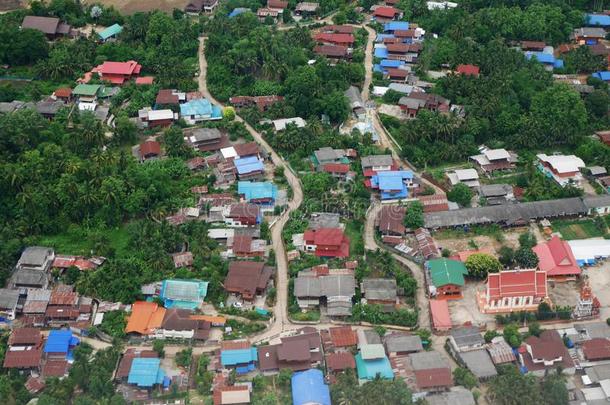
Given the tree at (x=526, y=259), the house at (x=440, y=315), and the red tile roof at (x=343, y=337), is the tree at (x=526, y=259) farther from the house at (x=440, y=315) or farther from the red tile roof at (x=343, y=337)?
the red tile roof at (x=343, y=337)

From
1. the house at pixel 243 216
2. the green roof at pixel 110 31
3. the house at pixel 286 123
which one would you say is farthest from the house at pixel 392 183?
the green roof at pixel 110 31

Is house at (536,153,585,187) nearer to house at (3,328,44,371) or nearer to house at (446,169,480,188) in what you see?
house at (446,169,480,188)

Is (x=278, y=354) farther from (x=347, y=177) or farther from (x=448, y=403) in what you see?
(x=347, y=177)

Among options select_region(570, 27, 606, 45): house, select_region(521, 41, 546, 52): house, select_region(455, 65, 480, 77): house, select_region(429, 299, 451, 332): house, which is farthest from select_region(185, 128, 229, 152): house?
select_region(570, 27, 606, 45): house

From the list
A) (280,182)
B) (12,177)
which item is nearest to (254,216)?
(280,182)

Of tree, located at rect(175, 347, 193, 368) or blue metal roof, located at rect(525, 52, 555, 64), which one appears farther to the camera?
blue metal roof, located at rect(525, 52, 555, 64)
